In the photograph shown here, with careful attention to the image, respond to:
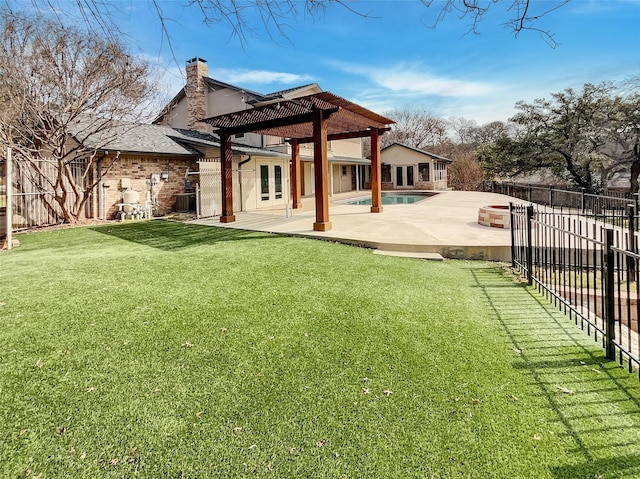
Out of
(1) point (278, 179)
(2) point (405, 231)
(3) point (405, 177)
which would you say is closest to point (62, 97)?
(1) point (278, 179)

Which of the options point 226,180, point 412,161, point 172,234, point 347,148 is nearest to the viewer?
point 172,234

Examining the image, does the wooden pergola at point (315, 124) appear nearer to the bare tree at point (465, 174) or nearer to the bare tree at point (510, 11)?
the bare tree at point (510, 11)

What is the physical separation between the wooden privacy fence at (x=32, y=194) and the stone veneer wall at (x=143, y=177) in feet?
3.38

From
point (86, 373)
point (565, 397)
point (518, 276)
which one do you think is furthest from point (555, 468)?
point (518, 276)

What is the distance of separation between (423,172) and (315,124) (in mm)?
23421

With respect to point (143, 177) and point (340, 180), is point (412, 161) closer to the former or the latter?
point (340, 180)

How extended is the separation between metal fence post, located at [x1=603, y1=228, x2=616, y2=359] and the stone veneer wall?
A: 14.5 m

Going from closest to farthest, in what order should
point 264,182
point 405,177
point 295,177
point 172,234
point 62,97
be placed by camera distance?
point 172,234
point 62,97
point 295,177
point 264,182
point 405,177

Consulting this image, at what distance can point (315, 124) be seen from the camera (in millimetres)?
9977

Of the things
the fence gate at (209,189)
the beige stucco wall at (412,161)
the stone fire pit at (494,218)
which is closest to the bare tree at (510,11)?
the stone fire pit at (494,218)

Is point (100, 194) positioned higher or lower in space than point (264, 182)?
lower

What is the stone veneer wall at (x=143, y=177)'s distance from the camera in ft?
43.9

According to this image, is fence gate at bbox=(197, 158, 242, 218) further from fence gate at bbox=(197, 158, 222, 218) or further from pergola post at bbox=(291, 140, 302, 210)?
pergola post at bbox=(291, 140, 302, 210)

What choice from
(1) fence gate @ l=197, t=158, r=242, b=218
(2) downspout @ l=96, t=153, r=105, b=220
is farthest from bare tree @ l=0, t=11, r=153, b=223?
(1) fence gate @ l=197, t=158, r=242, b=218
